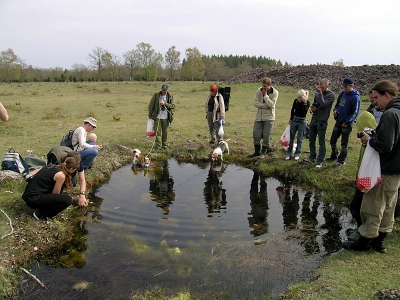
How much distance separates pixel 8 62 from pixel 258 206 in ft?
206

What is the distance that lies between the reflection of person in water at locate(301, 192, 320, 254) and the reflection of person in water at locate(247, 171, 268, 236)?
734mm

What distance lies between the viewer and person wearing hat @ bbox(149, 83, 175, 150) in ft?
33.7

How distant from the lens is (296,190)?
307 inches

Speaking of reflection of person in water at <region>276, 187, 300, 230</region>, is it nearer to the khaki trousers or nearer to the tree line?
the khaki trousers

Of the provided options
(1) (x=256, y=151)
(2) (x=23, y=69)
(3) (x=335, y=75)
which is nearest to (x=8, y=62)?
(2) (x=23, y=69)

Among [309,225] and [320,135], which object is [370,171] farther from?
[320,135]

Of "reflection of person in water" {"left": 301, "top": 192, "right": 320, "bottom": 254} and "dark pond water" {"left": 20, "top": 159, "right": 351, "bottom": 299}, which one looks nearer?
"dark pond water" {"left": 20, "top": 159, "right": 351, "bottom": 299}

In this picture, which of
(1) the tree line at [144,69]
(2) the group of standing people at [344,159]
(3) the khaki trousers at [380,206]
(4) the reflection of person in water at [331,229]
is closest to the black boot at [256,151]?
(2) the group of standing people at [344,159]

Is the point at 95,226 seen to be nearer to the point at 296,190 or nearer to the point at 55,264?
the point at 55,264

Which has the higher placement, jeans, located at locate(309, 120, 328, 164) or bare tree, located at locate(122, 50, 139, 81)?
bare tree, located at locate(122, 50, 139, 81)

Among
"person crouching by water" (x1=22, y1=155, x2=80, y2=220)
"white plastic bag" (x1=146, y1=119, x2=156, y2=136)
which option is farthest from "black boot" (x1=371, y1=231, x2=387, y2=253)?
"white plastic bag" (x1=146, y1=119, x2=156, y2=136)

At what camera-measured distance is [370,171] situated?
4.30 m

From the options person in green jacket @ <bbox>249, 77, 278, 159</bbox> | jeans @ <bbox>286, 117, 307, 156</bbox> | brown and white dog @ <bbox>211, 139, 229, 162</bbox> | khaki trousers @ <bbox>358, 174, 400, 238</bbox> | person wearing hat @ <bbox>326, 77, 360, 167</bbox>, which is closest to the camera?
khaki trousers @ <bbox>358, 174, 400, 238</bbox>

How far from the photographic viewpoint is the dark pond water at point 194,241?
13.8 feet
